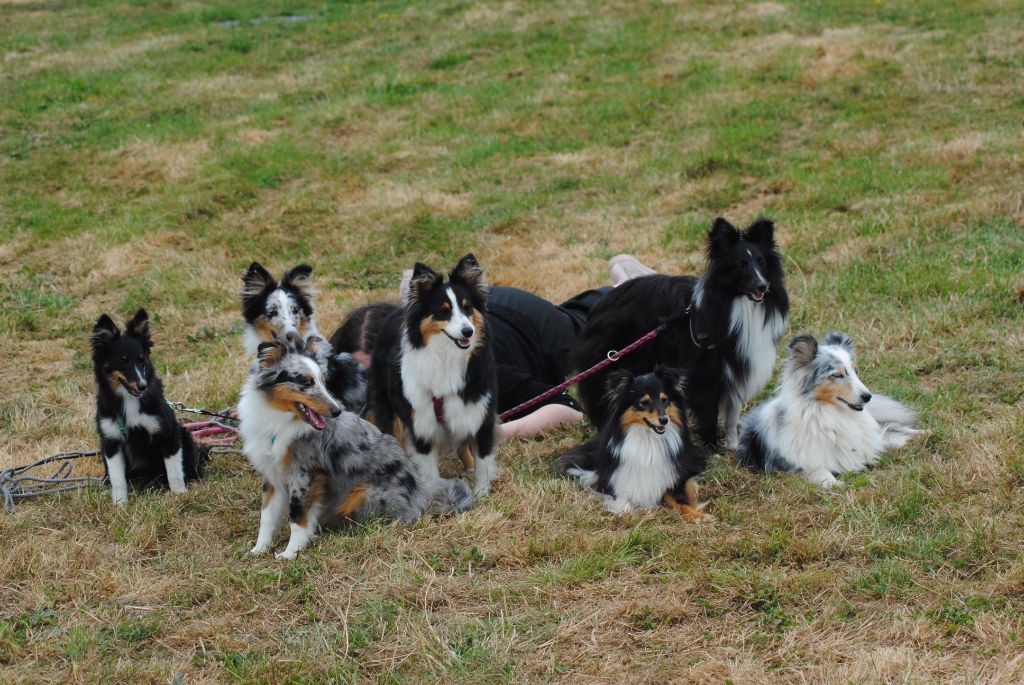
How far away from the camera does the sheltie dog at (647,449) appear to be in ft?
19.6

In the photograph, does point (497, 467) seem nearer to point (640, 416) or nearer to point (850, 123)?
point (640, 416)

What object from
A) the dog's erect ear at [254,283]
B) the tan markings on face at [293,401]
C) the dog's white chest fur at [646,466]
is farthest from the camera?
the dog's erect ear at [254,283]

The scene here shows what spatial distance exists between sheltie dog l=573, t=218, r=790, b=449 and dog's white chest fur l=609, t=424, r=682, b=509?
510 mm

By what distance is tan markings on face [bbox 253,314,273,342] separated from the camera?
23.6ft

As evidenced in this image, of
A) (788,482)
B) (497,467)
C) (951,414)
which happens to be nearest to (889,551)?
(788,482)

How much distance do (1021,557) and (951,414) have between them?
6.76ft

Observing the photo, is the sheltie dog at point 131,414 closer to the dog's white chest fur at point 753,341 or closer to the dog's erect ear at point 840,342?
the dog's white chest fur at point 753,341

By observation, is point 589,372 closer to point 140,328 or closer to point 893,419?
point 893,419

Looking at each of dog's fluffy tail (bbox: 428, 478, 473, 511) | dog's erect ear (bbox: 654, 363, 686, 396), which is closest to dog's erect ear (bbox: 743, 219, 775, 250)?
dog's erect ear (bbox: 654, 363, 686, 396)

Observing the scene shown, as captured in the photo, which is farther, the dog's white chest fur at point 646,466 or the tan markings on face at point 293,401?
the dog's white chest fur at point 646,466

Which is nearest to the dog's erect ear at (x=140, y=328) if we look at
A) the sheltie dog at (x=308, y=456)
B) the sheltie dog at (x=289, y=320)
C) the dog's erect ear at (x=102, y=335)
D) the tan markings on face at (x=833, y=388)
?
the dog's erect ear at (x=102, y=335)

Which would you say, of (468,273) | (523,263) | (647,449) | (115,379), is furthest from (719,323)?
(523,263)

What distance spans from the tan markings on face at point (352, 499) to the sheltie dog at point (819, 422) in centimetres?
247

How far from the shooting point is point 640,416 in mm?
5977
